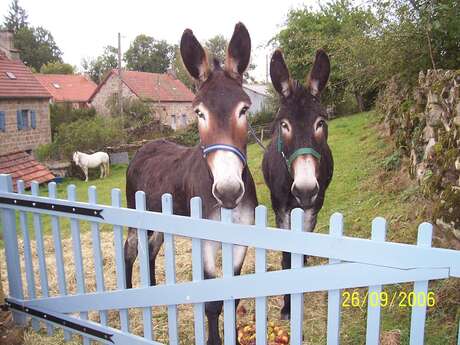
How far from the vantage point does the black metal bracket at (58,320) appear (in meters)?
3.05

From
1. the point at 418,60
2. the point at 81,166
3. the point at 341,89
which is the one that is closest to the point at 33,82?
the point at 81,166

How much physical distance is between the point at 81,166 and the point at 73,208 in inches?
603

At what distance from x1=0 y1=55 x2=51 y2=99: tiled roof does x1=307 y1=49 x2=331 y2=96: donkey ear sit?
20175 millimetres

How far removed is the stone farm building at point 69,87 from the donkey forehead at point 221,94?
3679 centimetres

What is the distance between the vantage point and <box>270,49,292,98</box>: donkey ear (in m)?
3.02

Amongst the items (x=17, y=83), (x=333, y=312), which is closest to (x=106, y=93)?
(x=17, y=83)

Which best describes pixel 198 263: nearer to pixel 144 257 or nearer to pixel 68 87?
pixel 144 257

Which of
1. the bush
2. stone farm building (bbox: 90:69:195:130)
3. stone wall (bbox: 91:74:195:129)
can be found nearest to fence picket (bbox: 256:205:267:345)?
the bush

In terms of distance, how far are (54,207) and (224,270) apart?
155 centimetres

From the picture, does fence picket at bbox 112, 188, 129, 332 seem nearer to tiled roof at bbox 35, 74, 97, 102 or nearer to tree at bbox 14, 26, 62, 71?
tiled roof at bbox 35, 74, 97, 102

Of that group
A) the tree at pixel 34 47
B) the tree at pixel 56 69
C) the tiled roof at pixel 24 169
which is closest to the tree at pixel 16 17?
the tree at pixel 34 47

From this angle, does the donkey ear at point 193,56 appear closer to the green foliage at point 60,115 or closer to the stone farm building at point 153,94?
the green foliage at point 60,115

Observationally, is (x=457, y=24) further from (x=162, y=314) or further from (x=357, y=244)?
(x=162, y=314)

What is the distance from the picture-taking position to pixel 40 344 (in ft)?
10.8
